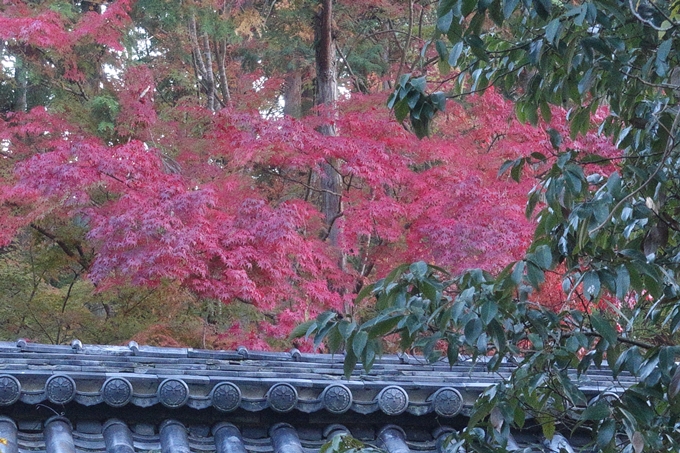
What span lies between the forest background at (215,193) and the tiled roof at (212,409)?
7.56 feet

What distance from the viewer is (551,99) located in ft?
9.66

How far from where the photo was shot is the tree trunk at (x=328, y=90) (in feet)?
30.8

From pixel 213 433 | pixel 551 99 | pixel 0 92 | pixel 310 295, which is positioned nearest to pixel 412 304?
pixel 551 99

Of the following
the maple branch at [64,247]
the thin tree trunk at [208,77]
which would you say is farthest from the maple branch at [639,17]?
the thin tree trunk at [208,77]

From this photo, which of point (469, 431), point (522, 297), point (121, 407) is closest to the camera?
point (469, 431)

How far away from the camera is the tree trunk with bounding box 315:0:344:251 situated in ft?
30.8

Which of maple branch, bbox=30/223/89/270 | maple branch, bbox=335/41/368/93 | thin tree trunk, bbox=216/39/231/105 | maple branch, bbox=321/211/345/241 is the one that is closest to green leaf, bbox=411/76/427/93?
maple branch, bbox=321/211/345/241

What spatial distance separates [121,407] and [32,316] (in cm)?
653

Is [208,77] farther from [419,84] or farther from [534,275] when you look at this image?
[534,275]

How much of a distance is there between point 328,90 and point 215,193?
352cm

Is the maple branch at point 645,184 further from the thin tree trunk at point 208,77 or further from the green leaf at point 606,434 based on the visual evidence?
the thin tree trunk at point 208,77

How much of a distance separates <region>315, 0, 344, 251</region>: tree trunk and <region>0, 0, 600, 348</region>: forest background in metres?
0.05

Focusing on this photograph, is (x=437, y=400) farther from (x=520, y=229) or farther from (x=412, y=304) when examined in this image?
(x=520, y=229)

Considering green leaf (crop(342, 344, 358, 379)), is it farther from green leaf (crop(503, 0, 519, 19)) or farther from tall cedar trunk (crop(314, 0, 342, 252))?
tall cedar trunk (crop(314, 0, 342, 252))
